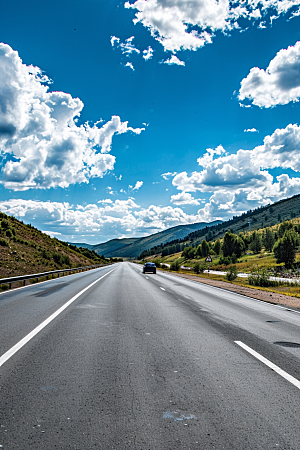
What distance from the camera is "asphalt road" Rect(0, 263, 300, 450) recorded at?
3004 mm

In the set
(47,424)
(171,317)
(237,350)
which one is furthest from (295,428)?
(171,317)

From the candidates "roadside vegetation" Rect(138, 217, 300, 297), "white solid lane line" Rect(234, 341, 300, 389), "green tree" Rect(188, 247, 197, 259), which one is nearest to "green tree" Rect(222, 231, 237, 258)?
"roadside vegetation" Rect(138, 217, 300, 297)

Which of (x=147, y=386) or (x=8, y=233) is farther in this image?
(x=8, y=233)

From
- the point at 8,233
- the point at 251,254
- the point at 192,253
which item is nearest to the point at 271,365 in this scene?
the point at 8,233

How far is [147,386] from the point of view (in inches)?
166

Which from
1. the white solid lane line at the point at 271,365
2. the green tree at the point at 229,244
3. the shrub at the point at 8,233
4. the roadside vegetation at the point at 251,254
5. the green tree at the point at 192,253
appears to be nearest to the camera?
the white solid lane line at the point at 271,365

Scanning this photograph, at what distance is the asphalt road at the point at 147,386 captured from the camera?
300 cm

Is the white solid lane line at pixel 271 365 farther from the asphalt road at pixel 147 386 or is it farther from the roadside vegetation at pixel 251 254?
the roadside vegetation at pixel 251 254

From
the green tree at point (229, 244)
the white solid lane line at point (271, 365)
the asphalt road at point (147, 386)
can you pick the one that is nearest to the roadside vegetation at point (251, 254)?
the green tree at point (229, 244)

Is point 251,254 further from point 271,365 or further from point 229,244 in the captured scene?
point 271,365

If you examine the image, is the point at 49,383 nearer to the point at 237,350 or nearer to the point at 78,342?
the point at 78,342

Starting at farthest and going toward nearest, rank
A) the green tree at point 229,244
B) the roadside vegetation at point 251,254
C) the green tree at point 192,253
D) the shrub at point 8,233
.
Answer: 1. the green tree at point 192,253
2. the green tree at point 229,244
3. the roadside vegetation at point 251,254
4. the shrub at point 8,233

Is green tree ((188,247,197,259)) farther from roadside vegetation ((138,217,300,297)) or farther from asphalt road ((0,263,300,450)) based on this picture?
asphalt road ((0,263,300,450))

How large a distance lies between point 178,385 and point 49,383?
1.74 metres
